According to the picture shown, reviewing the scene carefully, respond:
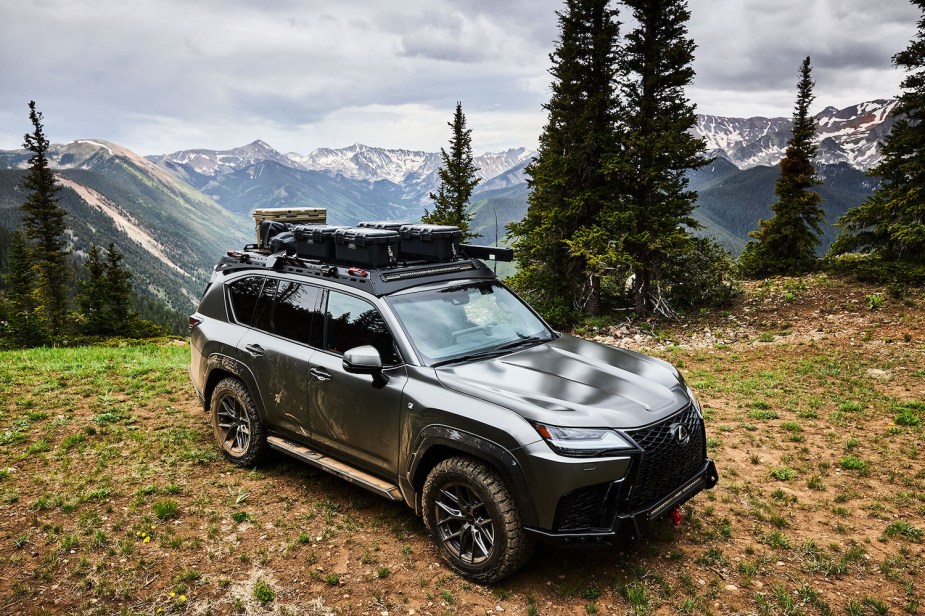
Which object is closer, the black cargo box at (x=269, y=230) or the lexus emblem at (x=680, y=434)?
the lexus emblem at (x=680, y=434)

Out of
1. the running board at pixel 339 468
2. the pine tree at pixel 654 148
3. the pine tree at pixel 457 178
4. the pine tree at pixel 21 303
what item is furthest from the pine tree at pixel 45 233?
the running board at pixel 339 468

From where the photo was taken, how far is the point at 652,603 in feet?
13.0

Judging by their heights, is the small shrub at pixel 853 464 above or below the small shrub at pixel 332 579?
above

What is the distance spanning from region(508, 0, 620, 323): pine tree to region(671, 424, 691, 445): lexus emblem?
12.9 m

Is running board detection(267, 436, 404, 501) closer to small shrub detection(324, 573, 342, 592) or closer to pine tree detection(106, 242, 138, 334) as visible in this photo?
small shrub detection(324, 573, 342, 592)

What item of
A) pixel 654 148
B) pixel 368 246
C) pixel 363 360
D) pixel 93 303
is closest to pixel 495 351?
pixel 363 360

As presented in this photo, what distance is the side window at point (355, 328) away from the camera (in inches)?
191

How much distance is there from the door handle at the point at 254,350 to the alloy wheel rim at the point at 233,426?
2.16 ft

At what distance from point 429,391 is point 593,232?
14064 mm

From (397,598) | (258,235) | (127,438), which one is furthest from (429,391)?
(127,438)

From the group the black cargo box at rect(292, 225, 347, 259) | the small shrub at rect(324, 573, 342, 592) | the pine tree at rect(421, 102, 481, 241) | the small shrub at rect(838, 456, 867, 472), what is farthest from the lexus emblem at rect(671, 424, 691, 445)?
the pine tree at rect(421, 102, 481, 241)

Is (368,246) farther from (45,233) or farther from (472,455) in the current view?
(45,233)

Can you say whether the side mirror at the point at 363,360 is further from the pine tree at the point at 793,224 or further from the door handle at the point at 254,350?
the pine tree at the point at 793,224

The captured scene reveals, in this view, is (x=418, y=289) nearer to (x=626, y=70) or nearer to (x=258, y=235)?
(x=258, y=235)
